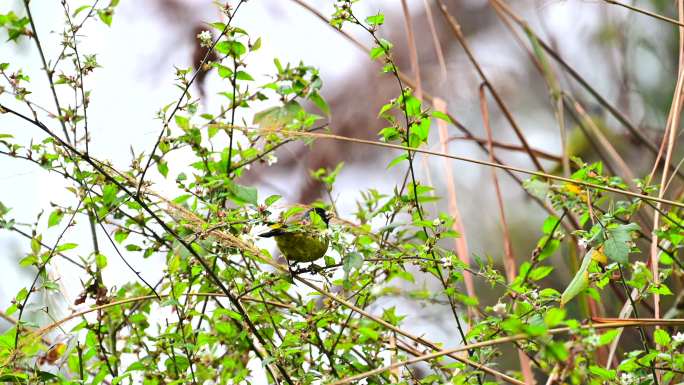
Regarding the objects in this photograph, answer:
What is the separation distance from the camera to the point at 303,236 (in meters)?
1.00

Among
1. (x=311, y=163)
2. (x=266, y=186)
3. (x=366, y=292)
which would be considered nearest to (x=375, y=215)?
(x=366, y=292)

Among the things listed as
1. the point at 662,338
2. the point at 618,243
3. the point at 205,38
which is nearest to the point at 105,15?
the point at 205,38

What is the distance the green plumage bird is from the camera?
0.98m

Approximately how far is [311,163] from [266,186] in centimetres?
22

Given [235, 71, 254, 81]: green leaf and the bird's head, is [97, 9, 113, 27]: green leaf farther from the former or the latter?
the bird's head

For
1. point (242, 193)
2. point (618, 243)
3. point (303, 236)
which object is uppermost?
point (242, 193)

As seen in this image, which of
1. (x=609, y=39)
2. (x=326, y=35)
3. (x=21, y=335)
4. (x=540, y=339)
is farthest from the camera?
(x=326, y=35)

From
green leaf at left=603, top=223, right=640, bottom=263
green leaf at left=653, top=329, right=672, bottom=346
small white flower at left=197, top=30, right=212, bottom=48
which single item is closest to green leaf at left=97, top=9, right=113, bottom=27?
small white flower at left=197, top=30, right=212, bottom=48

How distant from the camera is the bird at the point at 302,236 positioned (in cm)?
98

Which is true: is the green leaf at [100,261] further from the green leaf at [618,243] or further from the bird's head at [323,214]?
the green leaf at [618,243]

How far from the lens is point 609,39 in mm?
2346

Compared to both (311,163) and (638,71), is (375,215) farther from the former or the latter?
(638,71)

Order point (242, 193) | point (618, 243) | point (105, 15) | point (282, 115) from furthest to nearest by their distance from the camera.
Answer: point (282, 115)
point (242, 193)
point (105, 15)
point (618, 243)

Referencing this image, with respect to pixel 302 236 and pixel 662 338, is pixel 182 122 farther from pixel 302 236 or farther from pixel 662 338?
pixel 662 338
